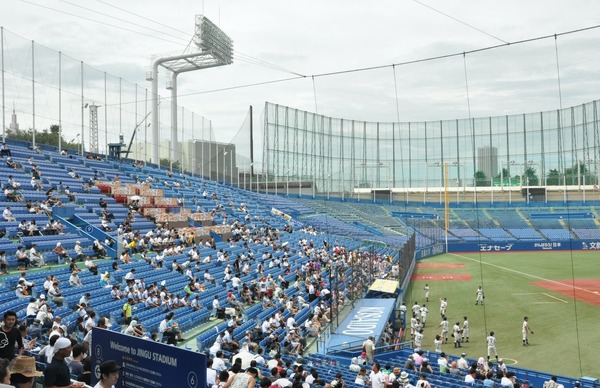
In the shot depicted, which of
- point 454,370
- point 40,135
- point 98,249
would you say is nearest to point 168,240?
point 98,249

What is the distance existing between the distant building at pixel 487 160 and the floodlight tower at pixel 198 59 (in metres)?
46.4

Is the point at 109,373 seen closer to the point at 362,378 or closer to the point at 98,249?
the point at 362,378

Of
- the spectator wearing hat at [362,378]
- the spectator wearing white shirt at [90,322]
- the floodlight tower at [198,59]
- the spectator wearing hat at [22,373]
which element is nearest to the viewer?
the spectator wearing hat at [22,373]

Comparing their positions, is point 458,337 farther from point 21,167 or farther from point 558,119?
point 558,119

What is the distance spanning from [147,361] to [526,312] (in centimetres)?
2431

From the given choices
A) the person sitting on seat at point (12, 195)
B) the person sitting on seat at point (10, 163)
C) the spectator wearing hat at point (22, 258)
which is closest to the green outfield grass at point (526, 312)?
the spectator wearing hat at point (22, 258)

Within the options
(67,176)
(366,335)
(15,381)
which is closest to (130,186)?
(67,176)

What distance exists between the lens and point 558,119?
81.1m

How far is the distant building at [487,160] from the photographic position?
8444cm

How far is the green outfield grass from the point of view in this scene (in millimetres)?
18359

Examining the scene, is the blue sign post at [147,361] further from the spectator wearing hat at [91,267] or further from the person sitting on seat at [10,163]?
the person sitting on seat at [10,163]

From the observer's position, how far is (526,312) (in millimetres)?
25703

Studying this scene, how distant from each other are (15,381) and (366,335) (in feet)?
43.2

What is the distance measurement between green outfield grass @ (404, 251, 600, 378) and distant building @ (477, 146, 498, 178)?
39340 millimetres
